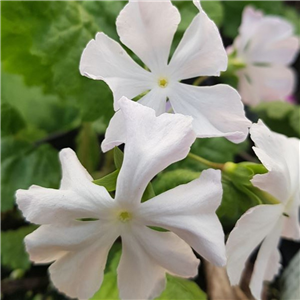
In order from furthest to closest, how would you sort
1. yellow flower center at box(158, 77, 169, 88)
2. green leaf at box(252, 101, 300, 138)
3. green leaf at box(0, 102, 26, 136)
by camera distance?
green leaf at box(252, 101, 300, 138)
green leaf at box(0, 102, 26, 136)
yellow flower center at box(158, 77, 169, 88)

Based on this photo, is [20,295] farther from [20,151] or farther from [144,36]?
[144,36]

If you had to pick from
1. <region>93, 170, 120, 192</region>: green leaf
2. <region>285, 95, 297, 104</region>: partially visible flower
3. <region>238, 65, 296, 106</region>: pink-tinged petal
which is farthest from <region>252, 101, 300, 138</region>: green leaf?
<region>93, 170, 120, 192</region>: green leaf

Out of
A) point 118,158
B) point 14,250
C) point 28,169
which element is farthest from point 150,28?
point 14,250

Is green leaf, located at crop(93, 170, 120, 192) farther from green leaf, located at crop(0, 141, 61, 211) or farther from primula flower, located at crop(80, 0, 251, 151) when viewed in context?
green leaf, located at crop(0, 141, 61, 211)

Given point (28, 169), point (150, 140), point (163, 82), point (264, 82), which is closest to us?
point (150, 140)

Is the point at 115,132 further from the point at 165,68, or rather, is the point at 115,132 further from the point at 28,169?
the point at 28,169

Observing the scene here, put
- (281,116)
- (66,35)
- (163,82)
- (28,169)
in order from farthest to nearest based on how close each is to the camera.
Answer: (281,116) → (28,169) → (66,35) → (163,82)

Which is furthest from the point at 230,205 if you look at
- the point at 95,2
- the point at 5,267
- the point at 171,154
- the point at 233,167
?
the point at 5,267
